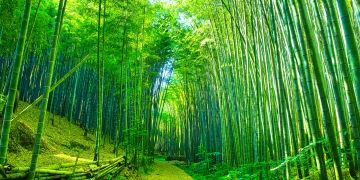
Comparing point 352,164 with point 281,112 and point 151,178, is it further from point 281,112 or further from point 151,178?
point 151,178

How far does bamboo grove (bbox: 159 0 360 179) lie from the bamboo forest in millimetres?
16

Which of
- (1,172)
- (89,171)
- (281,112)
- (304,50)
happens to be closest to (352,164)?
(304,50)

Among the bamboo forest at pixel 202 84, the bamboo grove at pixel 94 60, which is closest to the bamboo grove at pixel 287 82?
the bamboo forest at pixel 202 84

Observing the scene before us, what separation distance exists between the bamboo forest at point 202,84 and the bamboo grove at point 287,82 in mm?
16

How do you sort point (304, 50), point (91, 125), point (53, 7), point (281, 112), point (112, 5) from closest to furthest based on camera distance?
1. point (304, 50)
2. point (281, 112)
3. point (112, 5)
4. point (53, 7)
5. point (91, 125)

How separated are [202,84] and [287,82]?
25.2ft

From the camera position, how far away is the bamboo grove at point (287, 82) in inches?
94.0

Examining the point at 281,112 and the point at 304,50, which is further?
the point at 281,112

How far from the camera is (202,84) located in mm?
12219

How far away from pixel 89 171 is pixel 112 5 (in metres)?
3.56

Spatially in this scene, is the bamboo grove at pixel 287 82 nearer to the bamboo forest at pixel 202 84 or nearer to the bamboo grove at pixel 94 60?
the bamboo forest at pixel 202 84

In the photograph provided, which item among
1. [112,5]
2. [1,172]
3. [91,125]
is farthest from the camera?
[91,125]

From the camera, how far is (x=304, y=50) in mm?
2826

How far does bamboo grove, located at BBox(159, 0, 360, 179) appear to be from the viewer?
7.83 feet
